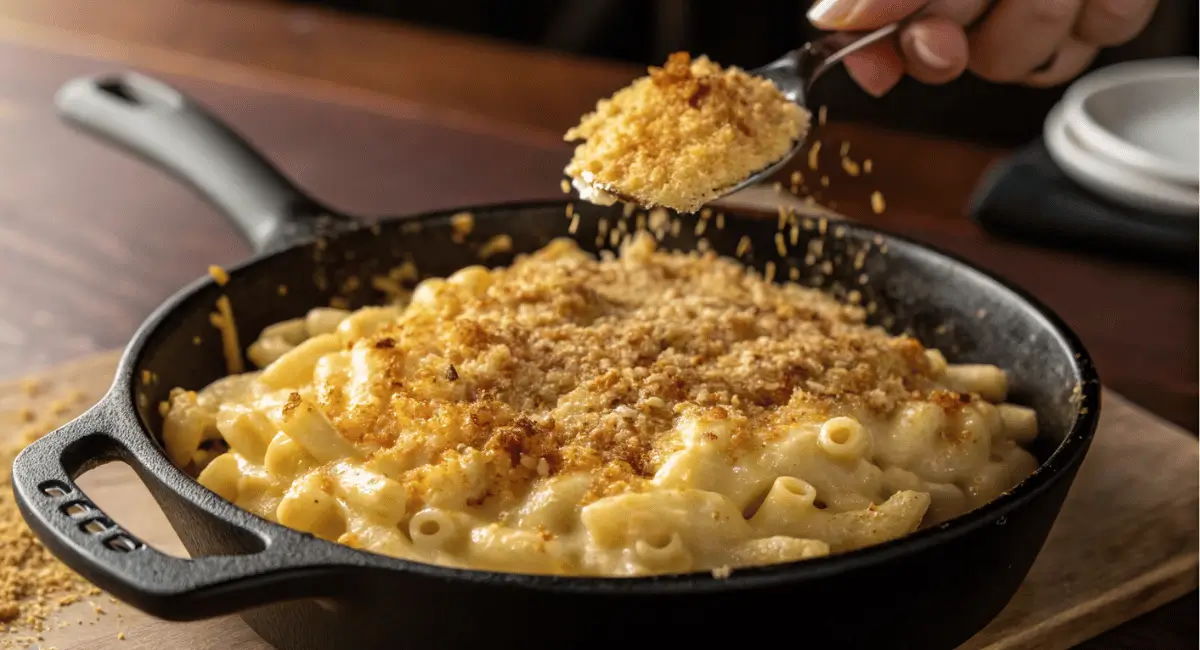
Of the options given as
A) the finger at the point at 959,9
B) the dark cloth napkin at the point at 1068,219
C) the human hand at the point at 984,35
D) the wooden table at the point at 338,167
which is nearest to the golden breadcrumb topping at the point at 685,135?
the human hand at the point at 984,35

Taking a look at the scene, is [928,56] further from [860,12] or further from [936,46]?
[860,12]

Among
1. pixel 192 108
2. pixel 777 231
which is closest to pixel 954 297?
pixel 777 231

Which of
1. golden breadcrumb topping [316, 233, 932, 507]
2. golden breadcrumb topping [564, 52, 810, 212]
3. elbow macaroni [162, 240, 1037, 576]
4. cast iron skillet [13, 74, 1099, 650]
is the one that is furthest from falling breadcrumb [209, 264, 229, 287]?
golden breadcrumb topping [564, 52, 810, 212]

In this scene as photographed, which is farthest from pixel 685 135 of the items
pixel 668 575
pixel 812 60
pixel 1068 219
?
pixel 1068 219

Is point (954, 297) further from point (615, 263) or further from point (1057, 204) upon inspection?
point (1057, 204)

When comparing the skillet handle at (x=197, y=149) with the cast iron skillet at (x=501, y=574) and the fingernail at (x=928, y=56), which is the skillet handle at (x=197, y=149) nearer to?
the cast iron skillet at (x=501, y=574)

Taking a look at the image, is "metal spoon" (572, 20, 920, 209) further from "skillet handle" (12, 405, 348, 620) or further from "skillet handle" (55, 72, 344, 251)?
"skillet handle" (12, 405, 348, 620)
